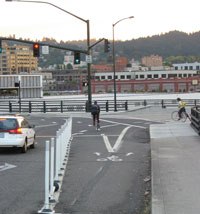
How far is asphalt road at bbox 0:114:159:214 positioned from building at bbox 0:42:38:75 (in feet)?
454

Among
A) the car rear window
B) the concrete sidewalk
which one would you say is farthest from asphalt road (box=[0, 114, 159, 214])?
the car rear window

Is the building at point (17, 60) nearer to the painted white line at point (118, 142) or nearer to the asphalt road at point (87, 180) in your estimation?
the painted white line at point (118, 142)

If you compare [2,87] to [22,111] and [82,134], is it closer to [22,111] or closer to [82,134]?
[22,111]

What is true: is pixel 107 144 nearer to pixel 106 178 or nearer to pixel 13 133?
pixel 13 133

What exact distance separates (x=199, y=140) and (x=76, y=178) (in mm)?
9117

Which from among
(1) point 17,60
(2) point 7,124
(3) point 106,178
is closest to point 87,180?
(3) point 106,178

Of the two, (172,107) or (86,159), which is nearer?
(86,159)

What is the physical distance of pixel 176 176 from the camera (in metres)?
11.6

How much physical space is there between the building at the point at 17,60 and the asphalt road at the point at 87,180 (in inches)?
5449

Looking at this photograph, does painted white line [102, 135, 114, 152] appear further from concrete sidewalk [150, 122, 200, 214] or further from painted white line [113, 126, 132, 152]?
concrete sidewalk [150, 122, 200, 214]

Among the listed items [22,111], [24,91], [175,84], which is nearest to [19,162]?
[22,111]

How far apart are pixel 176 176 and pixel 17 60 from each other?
521 ft

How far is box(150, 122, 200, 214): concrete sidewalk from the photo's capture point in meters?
8.59

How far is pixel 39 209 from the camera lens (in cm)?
887
